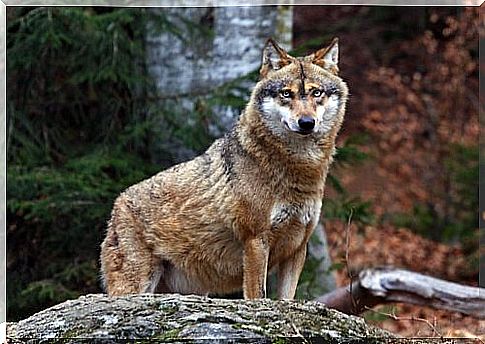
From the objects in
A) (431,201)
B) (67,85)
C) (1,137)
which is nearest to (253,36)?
(67,85)

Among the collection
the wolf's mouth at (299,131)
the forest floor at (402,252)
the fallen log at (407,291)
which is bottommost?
the forest floor at (402,252)

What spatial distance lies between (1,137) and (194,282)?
152 cm

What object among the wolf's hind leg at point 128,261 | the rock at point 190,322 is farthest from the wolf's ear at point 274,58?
the rock at point 190,322

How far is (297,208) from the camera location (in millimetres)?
4973

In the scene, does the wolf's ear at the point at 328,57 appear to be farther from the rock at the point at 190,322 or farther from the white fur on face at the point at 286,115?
the rock at the point at 190,322

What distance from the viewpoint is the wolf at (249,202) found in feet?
16.1

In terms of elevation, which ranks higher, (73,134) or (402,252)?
(73,134)

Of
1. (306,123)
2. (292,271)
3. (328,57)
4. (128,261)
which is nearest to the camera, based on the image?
(306,123)

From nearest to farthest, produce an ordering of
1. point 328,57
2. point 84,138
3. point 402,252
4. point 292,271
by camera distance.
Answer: point 328,57 < point 292,271 < point 84,138 < point 402,252

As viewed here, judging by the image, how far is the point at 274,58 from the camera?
4.94m

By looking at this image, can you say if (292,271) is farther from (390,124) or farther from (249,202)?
(390,124)

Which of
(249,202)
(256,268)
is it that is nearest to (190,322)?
(256,268)

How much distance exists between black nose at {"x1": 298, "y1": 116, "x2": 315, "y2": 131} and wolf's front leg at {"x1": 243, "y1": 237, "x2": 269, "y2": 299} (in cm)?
69

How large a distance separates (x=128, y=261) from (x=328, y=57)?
1685mm
